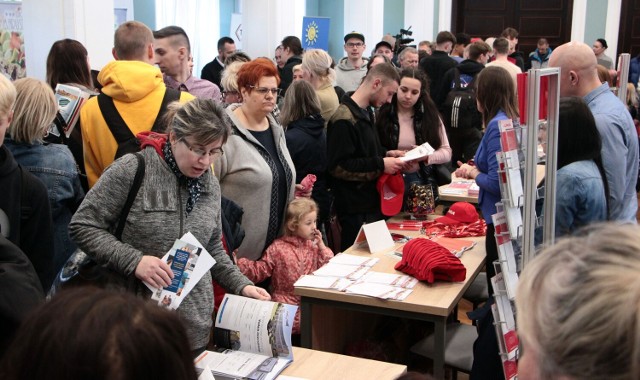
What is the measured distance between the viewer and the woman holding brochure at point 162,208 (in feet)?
7.71

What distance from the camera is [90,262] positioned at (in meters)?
2.50

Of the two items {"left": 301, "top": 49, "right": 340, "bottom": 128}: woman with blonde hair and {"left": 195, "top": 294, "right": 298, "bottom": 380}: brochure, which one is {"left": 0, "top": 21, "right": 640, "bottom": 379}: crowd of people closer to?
{"left": 301, "top": 49, "right": 340, "bottom": 128}: woman with blonde hair

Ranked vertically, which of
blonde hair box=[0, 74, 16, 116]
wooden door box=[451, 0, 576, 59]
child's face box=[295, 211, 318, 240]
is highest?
wooden door box=[451, 0, 576, 59]

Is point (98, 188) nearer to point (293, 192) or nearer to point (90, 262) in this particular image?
point (90, 262)

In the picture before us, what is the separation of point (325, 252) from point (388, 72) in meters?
1.20

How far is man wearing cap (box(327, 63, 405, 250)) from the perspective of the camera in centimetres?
407

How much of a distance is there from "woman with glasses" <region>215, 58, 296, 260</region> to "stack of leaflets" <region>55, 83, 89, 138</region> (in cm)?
70

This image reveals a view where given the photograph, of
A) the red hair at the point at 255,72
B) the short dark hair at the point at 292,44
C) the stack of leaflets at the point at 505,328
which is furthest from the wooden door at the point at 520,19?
the stack of leaflets at the point at 505,328

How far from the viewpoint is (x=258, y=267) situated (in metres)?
3.49

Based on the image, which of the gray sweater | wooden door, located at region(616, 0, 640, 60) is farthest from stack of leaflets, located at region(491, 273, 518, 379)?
wooden door, located at region(616, 0, 640, 60)

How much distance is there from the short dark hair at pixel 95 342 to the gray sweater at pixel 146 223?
137cm

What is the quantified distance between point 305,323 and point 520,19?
14379 mm

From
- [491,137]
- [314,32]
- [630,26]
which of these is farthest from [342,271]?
[630,26]

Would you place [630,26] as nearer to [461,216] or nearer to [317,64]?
[317,64]
